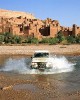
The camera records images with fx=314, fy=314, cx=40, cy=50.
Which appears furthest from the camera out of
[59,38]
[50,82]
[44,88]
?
[59,38]

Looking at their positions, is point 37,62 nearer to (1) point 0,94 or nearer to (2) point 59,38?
(1) point 0,94

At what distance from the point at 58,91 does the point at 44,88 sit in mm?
1145

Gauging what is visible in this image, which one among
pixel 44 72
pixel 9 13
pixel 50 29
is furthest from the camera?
pixel 9 13

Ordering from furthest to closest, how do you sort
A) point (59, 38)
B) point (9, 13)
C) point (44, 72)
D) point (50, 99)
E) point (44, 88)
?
point (9, 13), point (59, 38), point (44, 72), point (44, 88), point (50, 99)

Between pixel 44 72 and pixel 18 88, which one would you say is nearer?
pixel 18 88

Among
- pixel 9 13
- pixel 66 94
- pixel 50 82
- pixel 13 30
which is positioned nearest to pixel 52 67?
pixel 50 82

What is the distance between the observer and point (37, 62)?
23203 millimetres

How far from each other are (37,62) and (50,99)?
1008cm

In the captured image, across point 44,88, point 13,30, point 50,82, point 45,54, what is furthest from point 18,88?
point 13,30

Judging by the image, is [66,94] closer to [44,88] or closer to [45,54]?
[44,88]

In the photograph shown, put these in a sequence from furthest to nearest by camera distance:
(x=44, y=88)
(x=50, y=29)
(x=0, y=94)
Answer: (x=50, y=29) < (x=44, y=88) < (x=0, y=94)

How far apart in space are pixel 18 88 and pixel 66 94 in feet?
9.66

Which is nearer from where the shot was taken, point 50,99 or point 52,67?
point 50,99

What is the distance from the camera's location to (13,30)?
3701 inches
